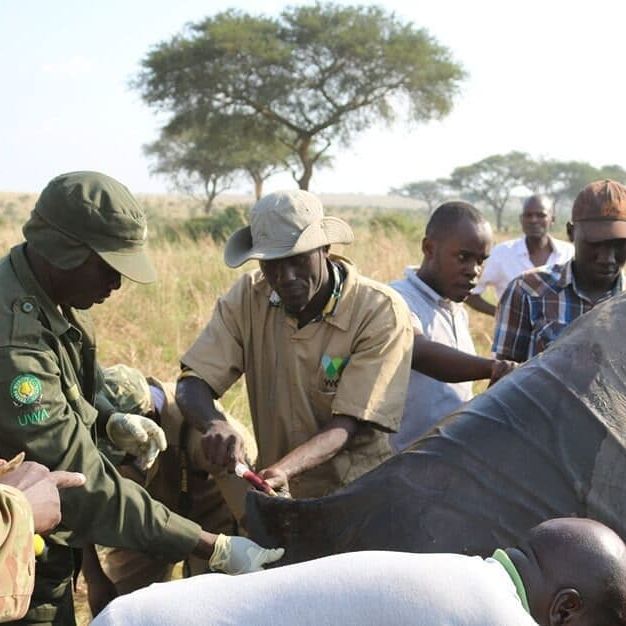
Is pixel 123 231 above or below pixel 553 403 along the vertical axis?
above

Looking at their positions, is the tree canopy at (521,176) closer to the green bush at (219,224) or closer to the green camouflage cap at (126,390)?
the green bush at (219,224)

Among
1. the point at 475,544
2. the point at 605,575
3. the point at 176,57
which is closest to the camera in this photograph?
the point at 605,575

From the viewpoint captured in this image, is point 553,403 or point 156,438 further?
point 156,438

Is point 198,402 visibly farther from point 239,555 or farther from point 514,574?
point 514,574

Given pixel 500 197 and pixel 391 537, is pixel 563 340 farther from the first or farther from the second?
pixel 500 197

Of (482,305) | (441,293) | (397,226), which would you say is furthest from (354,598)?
(397,226)

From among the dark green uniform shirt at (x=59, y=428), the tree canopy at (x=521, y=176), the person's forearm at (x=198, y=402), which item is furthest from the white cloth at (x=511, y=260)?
the tree canopy at (x=521, y=176)

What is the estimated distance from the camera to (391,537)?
8.24 feet

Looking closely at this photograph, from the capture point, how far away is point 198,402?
3246mm

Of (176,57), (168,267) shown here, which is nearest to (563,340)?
(168,267)

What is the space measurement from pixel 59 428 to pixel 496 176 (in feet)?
147

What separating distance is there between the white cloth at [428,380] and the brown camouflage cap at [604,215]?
61 centimetres

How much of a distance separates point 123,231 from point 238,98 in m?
21.5

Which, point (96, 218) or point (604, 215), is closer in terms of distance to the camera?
point (96, 218)
